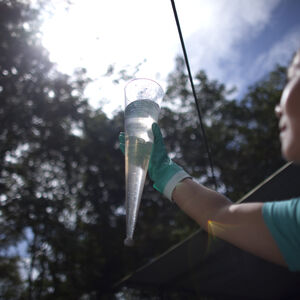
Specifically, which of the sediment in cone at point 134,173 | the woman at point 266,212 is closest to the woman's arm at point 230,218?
the woman at point 266,212

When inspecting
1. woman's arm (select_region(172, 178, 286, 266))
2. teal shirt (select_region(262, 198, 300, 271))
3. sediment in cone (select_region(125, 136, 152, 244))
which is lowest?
teal shirt (select_region(262, 198, 300, 271))

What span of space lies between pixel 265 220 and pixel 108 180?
1395 cm

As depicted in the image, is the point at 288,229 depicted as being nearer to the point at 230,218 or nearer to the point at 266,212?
the point at 266,212

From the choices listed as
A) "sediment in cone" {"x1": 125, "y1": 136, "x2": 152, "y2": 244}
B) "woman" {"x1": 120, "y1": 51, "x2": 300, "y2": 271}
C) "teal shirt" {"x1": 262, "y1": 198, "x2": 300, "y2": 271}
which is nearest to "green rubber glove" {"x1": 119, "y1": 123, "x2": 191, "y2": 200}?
"woman" {"x1": 120, "y1": 51, "x2": 300, "y2": 271}

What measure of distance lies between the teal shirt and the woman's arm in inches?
0.9

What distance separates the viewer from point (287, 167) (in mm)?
2537

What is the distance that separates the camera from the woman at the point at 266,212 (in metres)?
0.84

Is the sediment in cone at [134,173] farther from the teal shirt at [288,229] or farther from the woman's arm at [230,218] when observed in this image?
the teal shirt at [288,229]

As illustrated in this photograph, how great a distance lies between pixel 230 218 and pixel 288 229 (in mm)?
207

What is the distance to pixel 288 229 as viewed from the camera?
2.95 feet

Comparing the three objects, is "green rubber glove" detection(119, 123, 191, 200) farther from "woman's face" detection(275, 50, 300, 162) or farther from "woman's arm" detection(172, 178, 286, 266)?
"woman's face" detection(275, 50, 300, 162)

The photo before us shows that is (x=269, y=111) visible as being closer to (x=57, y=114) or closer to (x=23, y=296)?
(x=57, y=114)

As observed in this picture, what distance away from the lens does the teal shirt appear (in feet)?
2.91

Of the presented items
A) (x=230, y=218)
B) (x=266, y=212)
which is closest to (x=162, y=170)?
(x=230, y=218)
